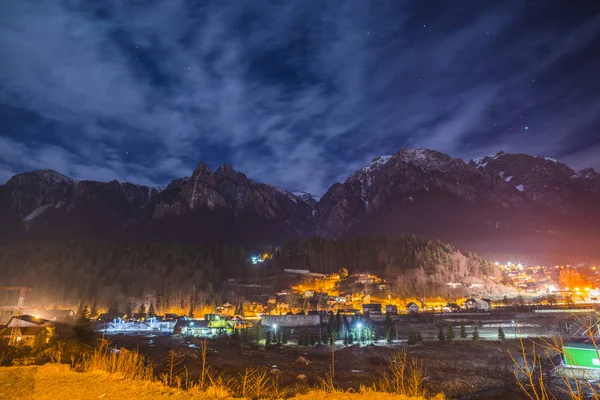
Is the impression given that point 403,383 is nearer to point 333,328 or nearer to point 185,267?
point 333,328

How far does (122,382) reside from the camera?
35.5 ft

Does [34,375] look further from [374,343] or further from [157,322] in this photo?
[157,322]

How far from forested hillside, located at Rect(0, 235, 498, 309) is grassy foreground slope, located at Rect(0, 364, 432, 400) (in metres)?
88.2

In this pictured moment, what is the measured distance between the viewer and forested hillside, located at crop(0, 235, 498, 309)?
9938 centimetres

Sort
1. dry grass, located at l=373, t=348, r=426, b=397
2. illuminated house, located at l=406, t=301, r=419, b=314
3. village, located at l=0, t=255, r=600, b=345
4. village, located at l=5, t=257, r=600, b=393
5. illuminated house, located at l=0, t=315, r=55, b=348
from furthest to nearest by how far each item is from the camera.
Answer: illuminated house, located at l=406, t=301, r=419, b=314 → village, located at l=0, t=255, r=600, b=345 → illuminated house, located at l=0, t=315, r=55, b=348 → village, located at l=5, t=257, r=600, b=393 → dry grass, located at l=373, t=348, r=426, b=397

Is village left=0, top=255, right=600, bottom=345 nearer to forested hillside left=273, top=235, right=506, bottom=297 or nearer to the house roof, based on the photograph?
the house roof

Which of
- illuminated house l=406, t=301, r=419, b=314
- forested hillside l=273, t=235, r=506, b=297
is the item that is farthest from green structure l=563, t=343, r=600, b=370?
forested hillside l=273, t=235, r=506, b=297

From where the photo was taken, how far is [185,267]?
118 meters

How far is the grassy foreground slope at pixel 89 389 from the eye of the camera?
9.60 m

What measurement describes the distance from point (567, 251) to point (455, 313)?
16698cm

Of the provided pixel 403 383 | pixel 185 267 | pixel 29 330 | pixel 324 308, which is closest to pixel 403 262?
pixel 324 308

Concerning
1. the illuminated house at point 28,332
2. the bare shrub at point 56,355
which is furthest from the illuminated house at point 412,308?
the bare shrub at point 56,355

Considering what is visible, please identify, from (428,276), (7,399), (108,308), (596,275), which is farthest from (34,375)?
(596,275)

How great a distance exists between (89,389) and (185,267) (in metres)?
114
